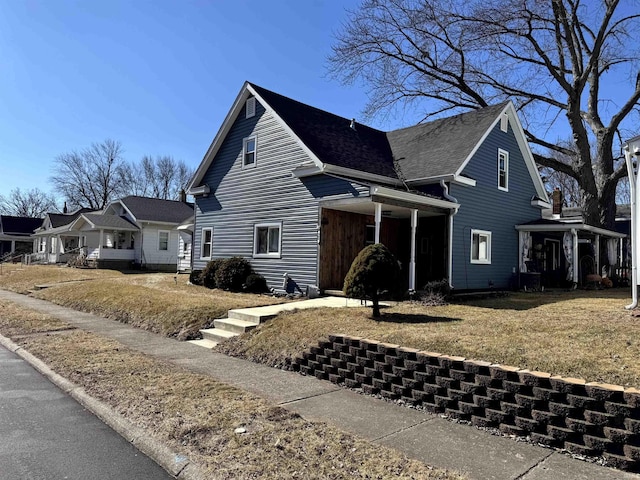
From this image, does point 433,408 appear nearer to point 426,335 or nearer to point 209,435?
point 426,335

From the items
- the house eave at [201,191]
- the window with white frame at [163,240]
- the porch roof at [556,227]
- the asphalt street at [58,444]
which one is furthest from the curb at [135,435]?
the window with white frame at [163,240]

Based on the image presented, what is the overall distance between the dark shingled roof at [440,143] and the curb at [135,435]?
12.0 meters

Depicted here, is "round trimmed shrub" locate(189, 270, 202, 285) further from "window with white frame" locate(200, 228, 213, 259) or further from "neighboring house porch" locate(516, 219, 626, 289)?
"neighboring house porch" locate(516, 219, 626, 289)

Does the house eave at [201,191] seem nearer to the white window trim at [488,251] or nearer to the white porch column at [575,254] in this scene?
the white window trim at [488,251]

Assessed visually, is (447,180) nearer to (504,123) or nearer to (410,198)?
(410,198)

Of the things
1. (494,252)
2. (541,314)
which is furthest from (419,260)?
(541,314)

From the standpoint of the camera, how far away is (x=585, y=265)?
786 inches

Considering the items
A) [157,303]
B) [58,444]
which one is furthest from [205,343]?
[58,444]

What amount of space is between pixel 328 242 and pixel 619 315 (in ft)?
26.7

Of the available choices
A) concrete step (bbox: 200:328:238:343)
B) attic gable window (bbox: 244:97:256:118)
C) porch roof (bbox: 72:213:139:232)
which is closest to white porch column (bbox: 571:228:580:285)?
attic gable window (bbox: 244:97:256:118)

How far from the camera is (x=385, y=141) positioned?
64.6ft

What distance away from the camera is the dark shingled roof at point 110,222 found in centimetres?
3111

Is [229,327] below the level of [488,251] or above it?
below

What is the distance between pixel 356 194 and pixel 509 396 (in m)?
9.02
